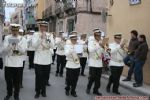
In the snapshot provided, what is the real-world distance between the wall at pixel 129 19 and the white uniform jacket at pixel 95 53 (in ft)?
11.7

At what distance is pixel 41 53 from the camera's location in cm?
1127

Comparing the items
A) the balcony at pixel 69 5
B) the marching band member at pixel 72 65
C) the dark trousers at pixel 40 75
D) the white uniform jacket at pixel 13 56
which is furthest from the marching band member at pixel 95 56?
the balcony at pixel 69 5

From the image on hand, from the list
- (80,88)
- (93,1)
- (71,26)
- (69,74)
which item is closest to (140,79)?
(80,88)

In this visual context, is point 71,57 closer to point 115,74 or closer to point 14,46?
point 115,74

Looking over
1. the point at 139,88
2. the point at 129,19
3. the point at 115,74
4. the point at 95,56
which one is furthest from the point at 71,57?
the point at 129,19

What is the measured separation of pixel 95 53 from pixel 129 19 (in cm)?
548

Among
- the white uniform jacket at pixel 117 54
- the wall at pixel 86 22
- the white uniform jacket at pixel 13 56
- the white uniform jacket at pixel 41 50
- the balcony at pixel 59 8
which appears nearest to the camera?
the white uniform jacket at pixel 13 56

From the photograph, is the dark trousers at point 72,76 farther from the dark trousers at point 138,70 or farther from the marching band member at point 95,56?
the dark trousers at point 138,70

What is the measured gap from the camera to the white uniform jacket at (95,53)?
11953 mm

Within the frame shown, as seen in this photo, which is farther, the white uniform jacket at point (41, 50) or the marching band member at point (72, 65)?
the marching band member at point (72, 65)

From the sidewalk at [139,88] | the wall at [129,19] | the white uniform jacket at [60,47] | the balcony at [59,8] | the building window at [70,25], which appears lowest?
the sidewalk at [139,88]

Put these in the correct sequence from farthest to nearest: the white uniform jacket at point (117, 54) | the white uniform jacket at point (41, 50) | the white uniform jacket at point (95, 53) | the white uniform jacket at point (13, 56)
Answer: the white uniform jacket at point (117, 54), the white uniform jacket at point (95, 53), the white uniform jacket at point (41, 50), the white uniform jacket at point (13, 56)

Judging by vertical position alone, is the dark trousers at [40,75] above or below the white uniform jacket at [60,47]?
below

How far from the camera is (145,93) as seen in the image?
509 inches
